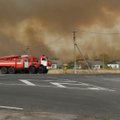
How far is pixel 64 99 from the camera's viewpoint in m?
15.5

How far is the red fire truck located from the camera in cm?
5034

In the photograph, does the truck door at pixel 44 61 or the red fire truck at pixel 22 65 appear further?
the truck door at pixel 44 61

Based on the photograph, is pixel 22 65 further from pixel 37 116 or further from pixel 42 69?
pixel 37 116

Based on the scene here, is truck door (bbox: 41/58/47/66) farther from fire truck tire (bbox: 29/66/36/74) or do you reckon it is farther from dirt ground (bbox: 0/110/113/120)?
dirt ground (bbox: 0/110/113/120)

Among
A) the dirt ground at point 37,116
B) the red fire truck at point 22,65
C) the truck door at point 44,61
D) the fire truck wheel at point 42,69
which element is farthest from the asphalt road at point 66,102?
the truck door at point 44,61

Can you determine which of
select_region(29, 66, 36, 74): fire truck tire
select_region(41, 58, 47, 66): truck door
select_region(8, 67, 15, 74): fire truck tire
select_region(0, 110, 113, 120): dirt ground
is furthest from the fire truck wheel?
select_region(0, 110, 113, 120): dirt ground

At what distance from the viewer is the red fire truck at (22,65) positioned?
5034 cm

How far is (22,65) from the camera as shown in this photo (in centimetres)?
5059

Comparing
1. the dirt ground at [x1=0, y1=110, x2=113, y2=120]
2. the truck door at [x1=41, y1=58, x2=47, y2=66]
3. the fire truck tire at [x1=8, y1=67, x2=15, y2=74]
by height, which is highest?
the truck door at [x1=41, y1=58, x2=47, y2=66]

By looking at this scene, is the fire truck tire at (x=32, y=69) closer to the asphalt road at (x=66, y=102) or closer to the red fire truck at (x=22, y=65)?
the red fire truck at (x=22, y=65)

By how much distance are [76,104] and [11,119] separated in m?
4.34

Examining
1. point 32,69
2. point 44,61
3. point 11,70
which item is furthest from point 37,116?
point 44,61

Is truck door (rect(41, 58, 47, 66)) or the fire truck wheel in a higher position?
truck door (rect(41, 58, 47, 66))

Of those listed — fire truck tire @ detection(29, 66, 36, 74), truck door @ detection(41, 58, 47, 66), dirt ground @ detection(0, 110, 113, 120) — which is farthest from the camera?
truck door @ detection(41, 58, 47, 66)
